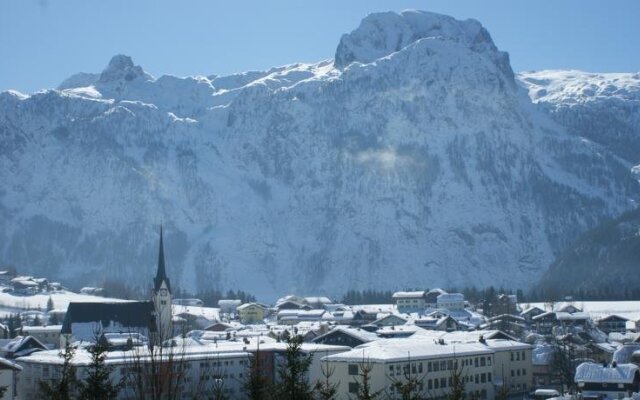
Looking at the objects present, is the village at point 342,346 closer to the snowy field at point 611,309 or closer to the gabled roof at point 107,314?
the gabled roof at point 107,314

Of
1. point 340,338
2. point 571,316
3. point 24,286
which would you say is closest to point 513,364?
point 340,338

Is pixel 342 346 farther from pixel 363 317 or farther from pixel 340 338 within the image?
pixel 363 317

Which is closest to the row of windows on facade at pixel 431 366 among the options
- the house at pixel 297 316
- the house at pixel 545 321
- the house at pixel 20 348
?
the house at pixel 20 348

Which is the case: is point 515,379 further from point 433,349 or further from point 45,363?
point 45,363

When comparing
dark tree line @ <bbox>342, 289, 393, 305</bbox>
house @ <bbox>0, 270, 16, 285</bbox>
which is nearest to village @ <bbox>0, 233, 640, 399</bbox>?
house @ <bbox>0, 270, 16, 285</bbox>

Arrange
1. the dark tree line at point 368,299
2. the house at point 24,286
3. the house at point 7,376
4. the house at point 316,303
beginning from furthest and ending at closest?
the dark tree line at point 368,299, the house at point 24,286, the house at point 316,303, the house at point 7,376

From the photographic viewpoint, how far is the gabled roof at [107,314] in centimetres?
8512

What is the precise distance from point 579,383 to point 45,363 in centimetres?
2959

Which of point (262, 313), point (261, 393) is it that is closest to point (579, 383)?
point (261, 393)

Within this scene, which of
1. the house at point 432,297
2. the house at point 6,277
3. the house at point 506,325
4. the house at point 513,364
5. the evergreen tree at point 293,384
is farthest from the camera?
the house at point 6,277

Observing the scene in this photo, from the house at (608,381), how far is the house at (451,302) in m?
69.8

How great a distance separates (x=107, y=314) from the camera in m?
86.4

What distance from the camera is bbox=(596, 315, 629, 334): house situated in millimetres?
100250

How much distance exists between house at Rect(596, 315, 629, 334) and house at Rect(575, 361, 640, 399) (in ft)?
164
